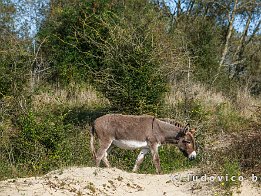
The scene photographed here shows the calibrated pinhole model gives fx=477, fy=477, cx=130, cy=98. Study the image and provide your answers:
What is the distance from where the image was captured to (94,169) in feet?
35.1

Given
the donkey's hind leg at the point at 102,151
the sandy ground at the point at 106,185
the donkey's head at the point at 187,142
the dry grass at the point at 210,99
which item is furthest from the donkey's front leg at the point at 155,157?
the dry grass at the point at 210,99

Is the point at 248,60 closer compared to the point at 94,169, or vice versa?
the point at 94,169

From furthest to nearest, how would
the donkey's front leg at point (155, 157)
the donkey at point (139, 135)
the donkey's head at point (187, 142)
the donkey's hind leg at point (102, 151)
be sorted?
the donkey's head at point (187, 142) → the donkey at point (139, 135) → the donkey's hind leg at point (102, 151) → the donkey's front leg at point (155, 157)

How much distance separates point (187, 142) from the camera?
12508mm

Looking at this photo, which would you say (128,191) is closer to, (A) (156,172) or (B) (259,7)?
(A) (156,172)

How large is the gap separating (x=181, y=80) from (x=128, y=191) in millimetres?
10187

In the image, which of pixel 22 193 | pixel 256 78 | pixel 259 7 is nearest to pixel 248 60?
pixel 256 78

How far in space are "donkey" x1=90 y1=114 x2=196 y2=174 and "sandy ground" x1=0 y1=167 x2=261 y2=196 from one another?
1.40 meters

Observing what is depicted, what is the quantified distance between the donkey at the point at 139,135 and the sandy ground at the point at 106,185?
140 centimetres

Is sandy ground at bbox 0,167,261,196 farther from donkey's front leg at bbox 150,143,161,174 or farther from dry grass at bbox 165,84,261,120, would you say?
dry grass at bbox 165,84,261,120

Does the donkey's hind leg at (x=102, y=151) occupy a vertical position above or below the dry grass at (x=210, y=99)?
below

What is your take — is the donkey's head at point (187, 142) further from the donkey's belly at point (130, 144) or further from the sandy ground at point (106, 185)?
the sandy ground at point (106, 185)

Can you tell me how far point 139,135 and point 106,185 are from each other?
8.89 ft

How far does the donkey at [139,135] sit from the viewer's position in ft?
40.3
